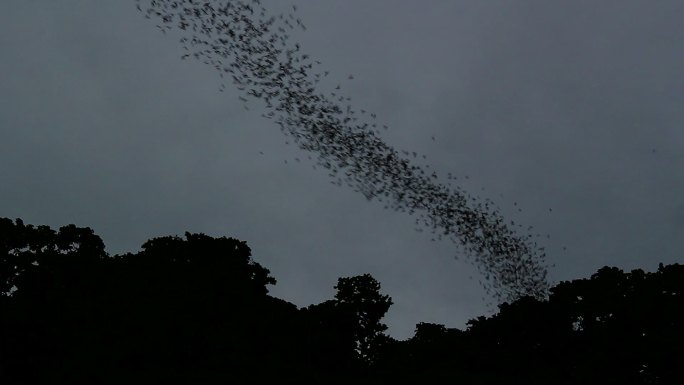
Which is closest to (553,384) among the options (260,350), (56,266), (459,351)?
(459,351)

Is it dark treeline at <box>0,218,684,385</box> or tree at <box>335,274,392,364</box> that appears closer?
dark treeline at <box>0,218,684,385</box>

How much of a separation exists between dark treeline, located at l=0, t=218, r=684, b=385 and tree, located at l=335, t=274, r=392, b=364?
178 millimetres

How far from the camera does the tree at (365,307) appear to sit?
36.6 metres

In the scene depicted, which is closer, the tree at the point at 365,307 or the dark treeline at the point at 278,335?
the dark treeline at the point at 278,335

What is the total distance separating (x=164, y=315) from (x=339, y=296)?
47.4ft

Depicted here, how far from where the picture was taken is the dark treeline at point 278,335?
22.7 meters

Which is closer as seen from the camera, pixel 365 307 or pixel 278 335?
pixel 278 335

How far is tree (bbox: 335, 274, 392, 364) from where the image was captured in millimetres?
36625

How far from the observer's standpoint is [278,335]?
28.0 m

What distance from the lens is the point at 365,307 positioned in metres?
37.8

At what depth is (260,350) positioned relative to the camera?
26.4 metres

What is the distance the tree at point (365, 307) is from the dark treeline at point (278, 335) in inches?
7.0

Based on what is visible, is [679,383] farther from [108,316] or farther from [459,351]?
[108,316]

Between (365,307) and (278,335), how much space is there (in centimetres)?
1057
